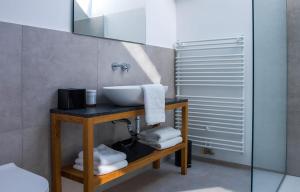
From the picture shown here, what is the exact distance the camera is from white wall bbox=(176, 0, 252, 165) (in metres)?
2.82

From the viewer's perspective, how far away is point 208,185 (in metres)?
2.46

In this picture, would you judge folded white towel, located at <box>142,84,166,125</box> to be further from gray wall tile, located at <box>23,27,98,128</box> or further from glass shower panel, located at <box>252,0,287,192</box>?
glass shower panel, located at <box>252,0,287,192</box>

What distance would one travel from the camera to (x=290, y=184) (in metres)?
2.46

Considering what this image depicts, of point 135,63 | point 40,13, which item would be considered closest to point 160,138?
point 135,63

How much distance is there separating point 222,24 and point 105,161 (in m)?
Result: 2.00

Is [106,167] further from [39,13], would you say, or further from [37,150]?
[39,13]

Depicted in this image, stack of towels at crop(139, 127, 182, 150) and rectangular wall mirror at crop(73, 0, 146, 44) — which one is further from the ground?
rectangular wall mirror at crop(73, 0, 146, 44)

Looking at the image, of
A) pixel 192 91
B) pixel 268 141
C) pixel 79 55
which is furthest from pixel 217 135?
pixel 79 55

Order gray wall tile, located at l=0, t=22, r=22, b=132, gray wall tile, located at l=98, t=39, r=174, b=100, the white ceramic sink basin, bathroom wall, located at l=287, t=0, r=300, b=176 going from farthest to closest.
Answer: bathroom wall, located at l=287, t=0, r=300, b=176 < gray wall tile, located at l=98, t=39, r=174, b=100 < the white ceramic sink basin < gray wall tile, located at l=0, t=22, r=22, b=132

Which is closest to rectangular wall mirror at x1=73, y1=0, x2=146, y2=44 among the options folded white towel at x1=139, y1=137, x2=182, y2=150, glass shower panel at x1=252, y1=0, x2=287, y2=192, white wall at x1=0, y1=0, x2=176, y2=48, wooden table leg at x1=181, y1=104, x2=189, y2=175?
white wall at x1=0, y1=0, x2=176, y2=48

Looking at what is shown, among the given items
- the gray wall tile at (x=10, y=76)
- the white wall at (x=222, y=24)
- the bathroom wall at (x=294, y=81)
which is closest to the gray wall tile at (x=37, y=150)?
the gray wall tile at (x=10, y=76)

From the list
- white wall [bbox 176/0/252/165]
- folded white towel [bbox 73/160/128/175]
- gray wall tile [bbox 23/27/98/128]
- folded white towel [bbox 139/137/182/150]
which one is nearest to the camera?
gray wall tile [bbox 23/27/98/128]

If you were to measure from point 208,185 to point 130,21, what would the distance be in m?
1.71

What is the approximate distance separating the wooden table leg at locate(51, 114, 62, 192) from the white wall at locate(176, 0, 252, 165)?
1806 mm
